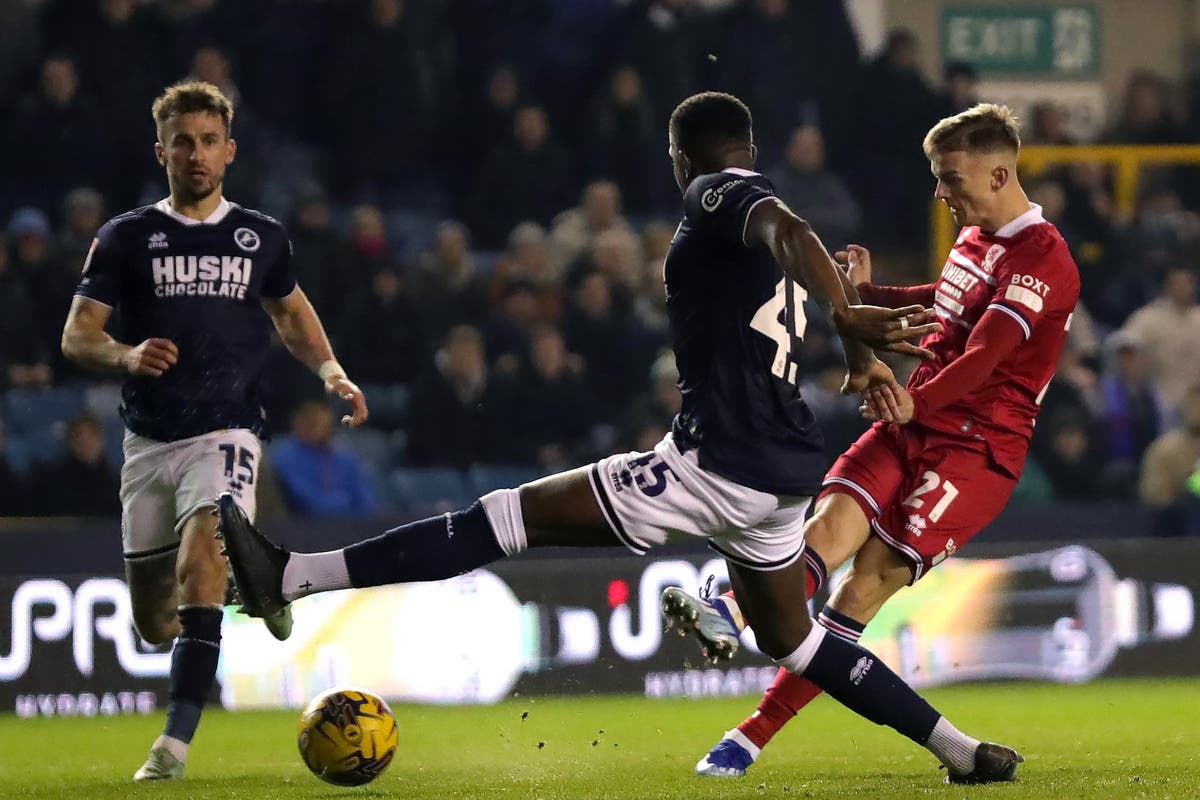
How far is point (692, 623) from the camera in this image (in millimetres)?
5809

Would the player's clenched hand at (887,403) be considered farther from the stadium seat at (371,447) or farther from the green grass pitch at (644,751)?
the stadium seat at (371,447)

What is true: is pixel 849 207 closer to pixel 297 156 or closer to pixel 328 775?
pixel 297 156

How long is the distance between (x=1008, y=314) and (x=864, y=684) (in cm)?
139

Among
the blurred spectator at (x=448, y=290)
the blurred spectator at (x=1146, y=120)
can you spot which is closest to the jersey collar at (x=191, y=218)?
the blurred spectator at (x=448, y=290)

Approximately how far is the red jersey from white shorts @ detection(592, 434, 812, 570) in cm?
124

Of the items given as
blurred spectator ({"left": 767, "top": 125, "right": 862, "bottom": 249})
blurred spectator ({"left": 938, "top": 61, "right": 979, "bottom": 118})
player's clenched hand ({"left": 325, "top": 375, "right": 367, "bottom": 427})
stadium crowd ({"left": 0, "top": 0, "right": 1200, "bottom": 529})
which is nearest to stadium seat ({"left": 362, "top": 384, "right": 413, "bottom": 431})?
stadium crowd ({"left": 0, "top": 0, "right": 1200, "bottom": 529})

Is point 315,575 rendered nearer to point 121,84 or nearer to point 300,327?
point 300,327

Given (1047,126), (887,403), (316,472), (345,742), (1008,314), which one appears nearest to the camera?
(887,403)

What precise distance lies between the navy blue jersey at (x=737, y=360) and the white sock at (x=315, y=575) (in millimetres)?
1029

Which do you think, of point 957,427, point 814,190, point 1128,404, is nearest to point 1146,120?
point 1128,404

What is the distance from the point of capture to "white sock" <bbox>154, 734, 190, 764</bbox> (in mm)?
6676

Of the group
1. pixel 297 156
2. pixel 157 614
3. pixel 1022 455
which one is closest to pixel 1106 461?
pixel 297 156

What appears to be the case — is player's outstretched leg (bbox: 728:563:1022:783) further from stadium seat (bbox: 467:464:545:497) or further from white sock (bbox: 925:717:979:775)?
→ stadium seat (bbox: 467:464:545:497)

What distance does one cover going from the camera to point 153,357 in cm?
645
